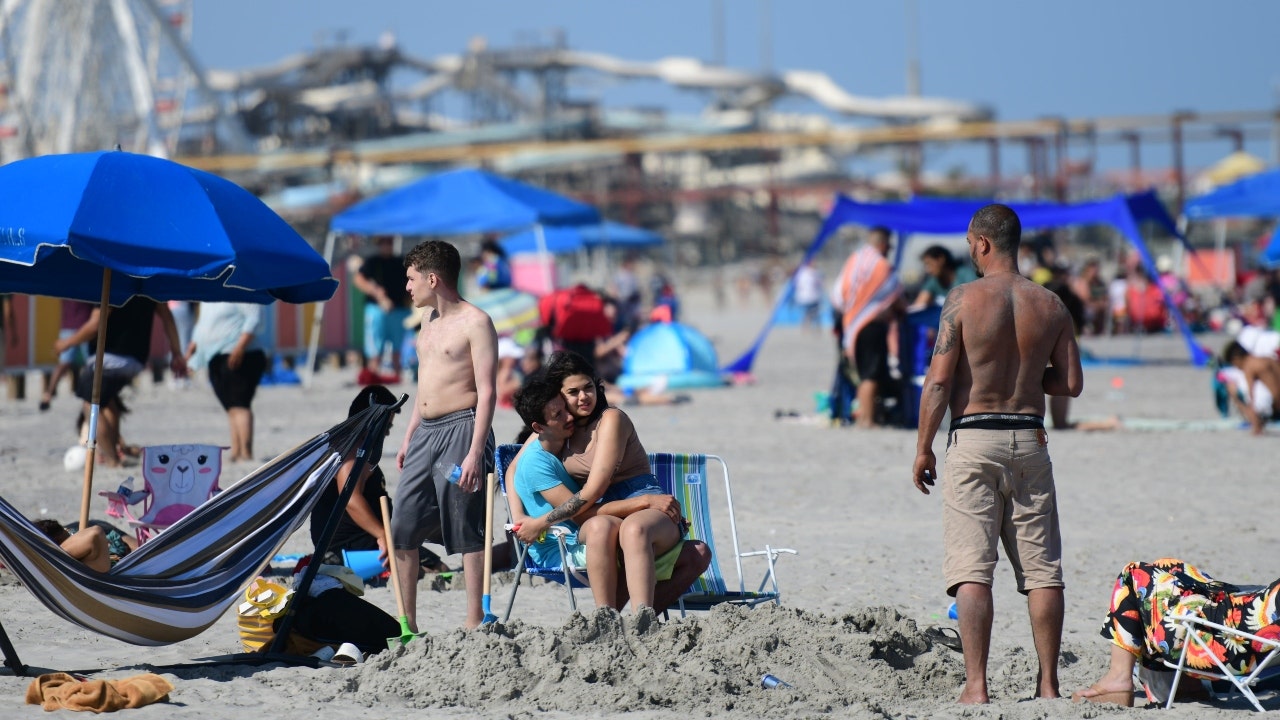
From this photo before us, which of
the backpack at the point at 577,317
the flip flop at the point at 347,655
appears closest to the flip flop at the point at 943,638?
the flip flop at the point at 347,655

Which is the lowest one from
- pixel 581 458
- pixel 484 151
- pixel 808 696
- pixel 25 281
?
pixel 808 696

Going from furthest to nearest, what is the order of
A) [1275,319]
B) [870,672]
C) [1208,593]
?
[1275,319] → [870,672] → [1208,593]

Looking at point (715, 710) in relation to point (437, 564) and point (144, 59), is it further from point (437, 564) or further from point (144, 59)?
point (144, 59)

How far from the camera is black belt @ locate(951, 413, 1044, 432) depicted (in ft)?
14.2

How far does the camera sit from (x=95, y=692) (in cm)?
421

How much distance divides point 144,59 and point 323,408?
32.3 m

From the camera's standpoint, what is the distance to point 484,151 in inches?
1921

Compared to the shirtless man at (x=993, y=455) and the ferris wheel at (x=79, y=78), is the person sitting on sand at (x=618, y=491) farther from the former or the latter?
the ferris wheel at (x=79, y=78)

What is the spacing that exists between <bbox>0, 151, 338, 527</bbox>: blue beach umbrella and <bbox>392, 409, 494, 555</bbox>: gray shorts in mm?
813

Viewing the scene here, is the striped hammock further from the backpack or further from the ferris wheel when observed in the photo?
the ferris wheel

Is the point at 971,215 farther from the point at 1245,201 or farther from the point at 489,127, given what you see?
the point at 489,127

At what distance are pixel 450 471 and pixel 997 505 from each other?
190cm

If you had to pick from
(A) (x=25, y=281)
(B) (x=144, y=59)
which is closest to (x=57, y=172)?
(A) (x=25, y=281)

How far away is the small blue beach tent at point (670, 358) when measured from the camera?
610 inches
